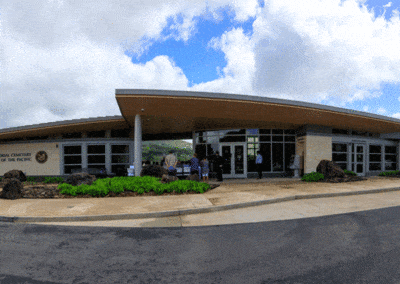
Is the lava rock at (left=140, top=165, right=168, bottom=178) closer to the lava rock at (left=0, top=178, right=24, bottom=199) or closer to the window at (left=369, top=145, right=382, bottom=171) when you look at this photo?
the lava rock at (left=0, top=178, right=24, bottom=199)

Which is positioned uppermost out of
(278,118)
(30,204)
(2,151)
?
(278,118)

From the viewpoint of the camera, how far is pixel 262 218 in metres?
6.37

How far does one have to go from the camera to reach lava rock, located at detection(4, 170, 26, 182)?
49.5 ft

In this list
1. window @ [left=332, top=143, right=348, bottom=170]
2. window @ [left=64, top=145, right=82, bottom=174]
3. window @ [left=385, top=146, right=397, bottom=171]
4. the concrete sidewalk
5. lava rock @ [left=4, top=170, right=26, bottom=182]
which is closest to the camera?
the concrete sidewalk

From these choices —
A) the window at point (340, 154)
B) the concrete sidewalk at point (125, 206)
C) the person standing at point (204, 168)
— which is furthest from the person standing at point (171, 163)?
the window at point (340, 154)

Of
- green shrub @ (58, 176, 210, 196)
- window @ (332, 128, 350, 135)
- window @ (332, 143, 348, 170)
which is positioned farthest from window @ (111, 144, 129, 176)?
window @ (332, 128, 350, 135)

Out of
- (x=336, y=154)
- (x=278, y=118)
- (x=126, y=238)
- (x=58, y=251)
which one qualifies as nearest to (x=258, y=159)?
(x=278, y=118)

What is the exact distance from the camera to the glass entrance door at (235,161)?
16719mm

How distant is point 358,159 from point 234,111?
11.9m

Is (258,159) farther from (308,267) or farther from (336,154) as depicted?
(308,267)

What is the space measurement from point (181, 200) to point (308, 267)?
5128 millimetres

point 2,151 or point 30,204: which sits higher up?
point 2,151

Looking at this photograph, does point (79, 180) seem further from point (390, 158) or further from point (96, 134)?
point (390, 158)

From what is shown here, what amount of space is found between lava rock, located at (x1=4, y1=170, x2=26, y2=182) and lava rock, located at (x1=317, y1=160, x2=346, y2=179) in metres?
18.0
